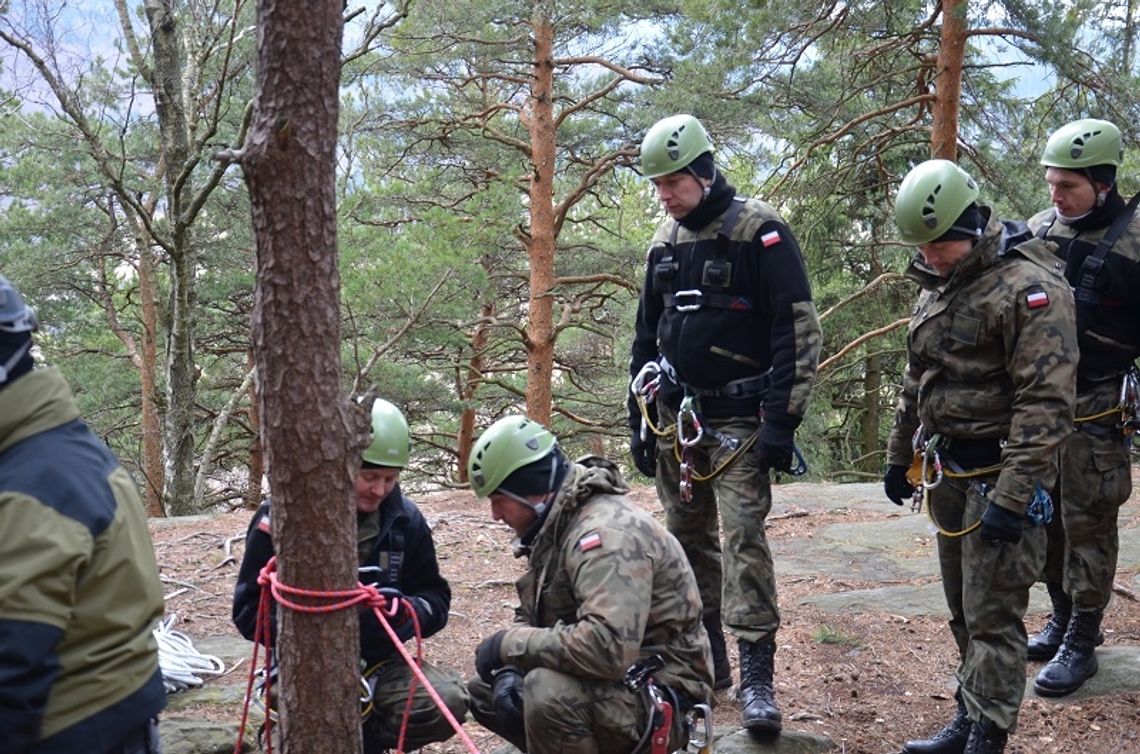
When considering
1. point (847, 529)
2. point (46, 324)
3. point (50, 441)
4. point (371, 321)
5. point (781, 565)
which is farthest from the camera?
point (46, 324)

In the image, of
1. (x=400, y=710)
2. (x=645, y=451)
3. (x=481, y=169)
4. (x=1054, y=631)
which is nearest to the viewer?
(x=400, y=710)

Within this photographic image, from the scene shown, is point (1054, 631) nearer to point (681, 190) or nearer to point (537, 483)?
point (681, 190)

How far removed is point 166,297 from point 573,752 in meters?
16.3

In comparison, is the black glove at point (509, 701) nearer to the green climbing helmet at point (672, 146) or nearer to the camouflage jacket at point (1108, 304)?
the green climbing helmet at point (672, 146)

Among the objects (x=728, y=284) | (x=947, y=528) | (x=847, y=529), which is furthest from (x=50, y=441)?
(x=847, y=529)

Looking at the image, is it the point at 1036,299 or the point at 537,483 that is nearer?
the point at 537,483

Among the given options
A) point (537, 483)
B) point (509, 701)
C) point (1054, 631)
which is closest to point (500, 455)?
point (537, 483)

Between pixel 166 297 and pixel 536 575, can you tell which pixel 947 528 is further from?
pixel 166 297

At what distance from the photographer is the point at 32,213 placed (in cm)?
1678

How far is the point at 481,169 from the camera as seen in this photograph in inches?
647

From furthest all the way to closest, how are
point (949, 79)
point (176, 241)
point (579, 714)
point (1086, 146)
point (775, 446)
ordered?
1. point (176, 241)
2. point (949, 79)
3. point (1086, 146)
4. point (775, 446)
5. point (579, 714)

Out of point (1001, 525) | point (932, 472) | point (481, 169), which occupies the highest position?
point (481, 169)

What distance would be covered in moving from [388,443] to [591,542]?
90cm

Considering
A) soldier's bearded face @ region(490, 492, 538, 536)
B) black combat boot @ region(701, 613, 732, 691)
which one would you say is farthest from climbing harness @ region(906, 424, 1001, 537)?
soldier's bearded face @ region(490, 492, 538, 536)
